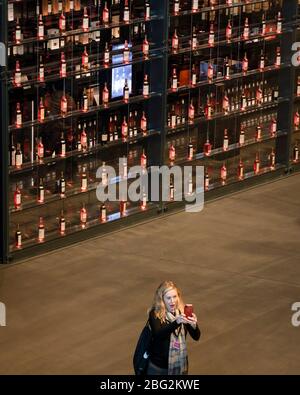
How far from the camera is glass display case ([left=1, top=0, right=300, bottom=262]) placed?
40.6 feet

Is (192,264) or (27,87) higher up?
(27,87)

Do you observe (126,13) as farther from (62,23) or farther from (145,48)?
(62,23)

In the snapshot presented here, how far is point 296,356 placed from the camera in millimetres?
10320

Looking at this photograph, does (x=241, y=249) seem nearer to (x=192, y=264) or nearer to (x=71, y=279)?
(x=192, y=264)

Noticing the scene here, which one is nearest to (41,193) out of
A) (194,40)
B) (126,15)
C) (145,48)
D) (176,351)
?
(145,48)

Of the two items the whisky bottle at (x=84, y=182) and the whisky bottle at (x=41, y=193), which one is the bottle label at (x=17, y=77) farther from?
the whisky bottle at (x=84, y=182)

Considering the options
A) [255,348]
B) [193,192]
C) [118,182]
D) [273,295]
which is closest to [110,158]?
[118,182]

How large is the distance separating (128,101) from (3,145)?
1.77m

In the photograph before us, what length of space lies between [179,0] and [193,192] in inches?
80.3

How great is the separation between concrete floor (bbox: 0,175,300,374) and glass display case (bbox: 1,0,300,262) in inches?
18.7

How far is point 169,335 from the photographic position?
8.36 m

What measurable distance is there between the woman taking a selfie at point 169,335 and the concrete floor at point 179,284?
1576mm

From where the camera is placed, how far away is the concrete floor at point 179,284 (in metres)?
10.3

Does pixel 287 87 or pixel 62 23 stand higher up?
pixel 62 23
